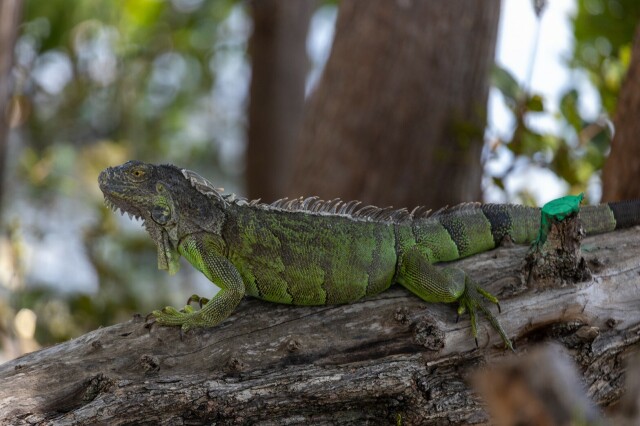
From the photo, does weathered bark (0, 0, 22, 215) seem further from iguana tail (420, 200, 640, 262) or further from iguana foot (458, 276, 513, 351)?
iguana foot (458, 276, 513, 351)

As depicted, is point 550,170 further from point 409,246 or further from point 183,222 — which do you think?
point 183,222

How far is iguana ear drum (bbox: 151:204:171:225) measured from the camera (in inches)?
144

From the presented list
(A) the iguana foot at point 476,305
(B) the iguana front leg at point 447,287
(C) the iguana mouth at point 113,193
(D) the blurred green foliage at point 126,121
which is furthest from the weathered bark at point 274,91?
(A) the iguana foot at point 476,305

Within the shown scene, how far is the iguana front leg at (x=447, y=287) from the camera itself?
138 inches

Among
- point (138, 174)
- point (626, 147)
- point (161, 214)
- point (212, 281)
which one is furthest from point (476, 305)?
point (626, 147)

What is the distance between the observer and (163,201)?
12.0ft

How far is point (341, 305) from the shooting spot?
368cm

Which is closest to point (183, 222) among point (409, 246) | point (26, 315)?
point (409, 246)

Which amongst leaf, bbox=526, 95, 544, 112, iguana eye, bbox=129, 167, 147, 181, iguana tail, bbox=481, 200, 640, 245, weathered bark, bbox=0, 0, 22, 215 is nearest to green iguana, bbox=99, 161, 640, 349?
iguana eye, bbox=129, 167, 147, 181

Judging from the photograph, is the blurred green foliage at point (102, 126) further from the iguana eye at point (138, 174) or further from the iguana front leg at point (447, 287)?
the iguana front leg at point (447, 287)

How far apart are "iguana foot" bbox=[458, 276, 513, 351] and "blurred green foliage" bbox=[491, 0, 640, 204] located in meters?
2.17

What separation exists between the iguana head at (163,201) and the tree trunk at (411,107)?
2389 millimetres

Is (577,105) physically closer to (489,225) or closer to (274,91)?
(489,225)

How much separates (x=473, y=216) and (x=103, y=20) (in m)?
9.43
